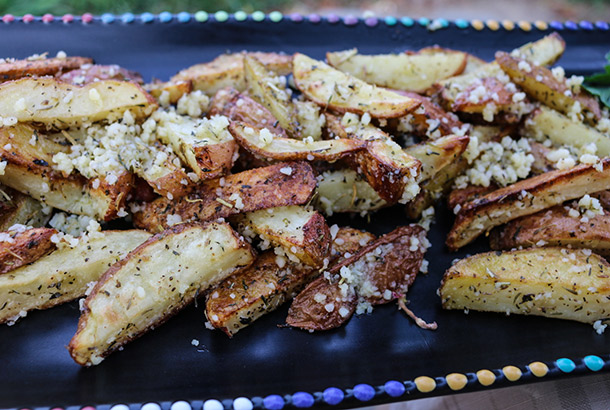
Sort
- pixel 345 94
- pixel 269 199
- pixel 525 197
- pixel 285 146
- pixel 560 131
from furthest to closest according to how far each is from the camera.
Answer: pixel 560 131
pixel 345 94
pixel 525 197
pixel 285 146
pixel 269 199

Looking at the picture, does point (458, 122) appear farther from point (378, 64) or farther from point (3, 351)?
point (3, 351)

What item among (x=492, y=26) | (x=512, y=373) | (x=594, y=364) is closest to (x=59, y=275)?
(x=512, y=373)

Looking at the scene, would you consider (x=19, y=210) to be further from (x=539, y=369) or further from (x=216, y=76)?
(x=539, y=369)

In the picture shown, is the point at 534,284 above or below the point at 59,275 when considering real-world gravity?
above

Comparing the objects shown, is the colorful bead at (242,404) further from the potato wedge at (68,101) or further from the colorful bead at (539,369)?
the potato wedge at (68,101)

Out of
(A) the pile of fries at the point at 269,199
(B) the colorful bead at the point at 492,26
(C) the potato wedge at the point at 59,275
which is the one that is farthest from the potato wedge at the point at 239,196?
(B) the colorful bead at the point at 492,26

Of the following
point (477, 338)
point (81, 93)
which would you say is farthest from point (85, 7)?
point (477, 338)

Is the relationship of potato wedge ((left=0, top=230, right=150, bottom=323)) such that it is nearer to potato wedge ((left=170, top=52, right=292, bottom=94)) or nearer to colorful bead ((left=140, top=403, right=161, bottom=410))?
colorful bead ((left=140, top=403, right=161, bottom=410))
